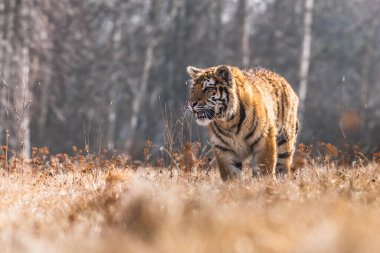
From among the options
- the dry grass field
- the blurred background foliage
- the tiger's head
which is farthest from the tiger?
the blurred background foliage

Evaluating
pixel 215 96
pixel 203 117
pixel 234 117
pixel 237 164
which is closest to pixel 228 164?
pixel 237 164

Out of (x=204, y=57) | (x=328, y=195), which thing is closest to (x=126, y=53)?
(x=204, y=57)

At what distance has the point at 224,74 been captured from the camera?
745 centimetres

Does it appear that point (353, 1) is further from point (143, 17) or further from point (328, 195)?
point (328, 195)

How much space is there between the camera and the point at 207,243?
3.70 meters

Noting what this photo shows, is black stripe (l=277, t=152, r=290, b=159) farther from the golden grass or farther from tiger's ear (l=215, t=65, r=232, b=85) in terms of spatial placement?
tiger's ear (l=215, t=65, r=232, b=85)

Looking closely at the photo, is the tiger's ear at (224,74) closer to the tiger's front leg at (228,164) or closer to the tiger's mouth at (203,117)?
the tiger's mouth at (203,117)

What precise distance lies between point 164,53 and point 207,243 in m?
24.8

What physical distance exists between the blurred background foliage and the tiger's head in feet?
47.5

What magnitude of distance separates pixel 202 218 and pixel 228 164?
322cm

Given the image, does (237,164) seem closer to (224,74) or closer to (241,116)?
(241,116)

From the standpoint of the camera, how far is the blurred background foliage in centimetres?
2514

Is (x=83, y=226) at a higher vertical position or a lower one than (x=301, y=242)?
lower

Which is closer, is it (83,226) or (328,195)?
(83,226)
